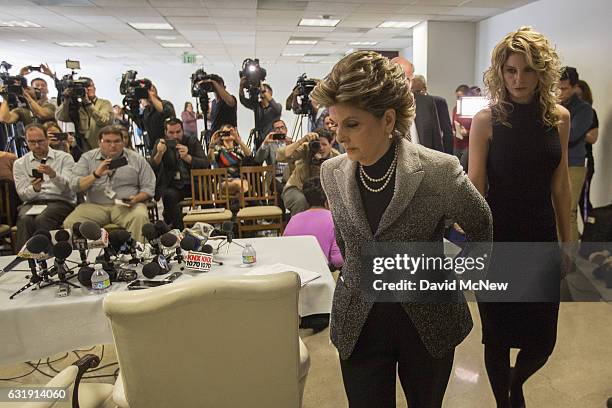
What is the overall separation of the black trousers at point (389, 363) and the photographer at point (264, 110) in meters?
3.79

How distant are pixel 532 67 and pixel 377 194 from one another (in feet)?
2.15

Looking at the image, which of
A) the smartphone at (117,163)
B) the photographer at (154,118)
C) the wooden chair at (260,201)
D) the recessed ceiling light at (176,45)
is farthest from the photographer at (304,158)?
the recessed ceiling light at (176,45)

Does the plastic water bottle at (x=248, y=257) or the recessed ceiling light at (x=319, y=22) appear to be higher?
the recessed ceiling light at (x=319, y=22)

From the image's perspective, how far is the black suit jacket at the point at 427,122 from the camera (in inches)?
131

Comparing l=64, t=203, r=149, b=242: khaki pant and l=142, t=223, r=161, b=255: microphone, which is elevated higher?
l=142, t=223, r=161, b=255: microphone

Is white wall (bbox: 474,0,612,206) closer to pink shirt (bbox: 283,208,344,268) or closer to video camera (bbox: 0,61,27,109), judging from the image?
pink shirt (bbox: 283,208,344,268)

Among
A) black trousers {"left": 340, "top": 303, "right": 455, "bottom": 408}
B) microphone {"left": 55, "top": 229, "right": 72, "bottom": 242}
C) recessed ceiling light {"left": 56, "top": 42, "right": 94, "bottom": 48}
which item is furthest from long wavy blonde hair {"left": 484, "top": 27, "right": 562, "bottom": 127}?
recessed ceiling light {"left": 56, "top": 42, "right": 94, "bottom": 48}

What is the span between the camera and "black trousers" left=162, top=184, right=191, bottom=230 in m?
4.25

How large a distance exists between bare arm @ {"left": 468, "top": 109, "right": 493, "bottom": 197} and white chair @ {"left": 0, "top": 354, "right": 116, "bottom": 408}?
1.30 meters

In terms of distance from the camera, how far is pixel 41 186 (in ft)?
12.2

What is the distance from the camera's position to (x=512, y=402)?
160cm

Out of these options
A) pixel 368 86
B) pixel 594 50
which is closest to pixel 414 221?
pixel 368 86

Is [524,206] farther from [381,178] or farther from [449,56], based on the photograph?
[449,56]

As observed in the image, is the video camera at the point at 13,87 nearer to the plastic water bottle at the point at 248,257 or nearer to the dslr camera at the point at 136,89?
the dslr camera at the point at 136,89
